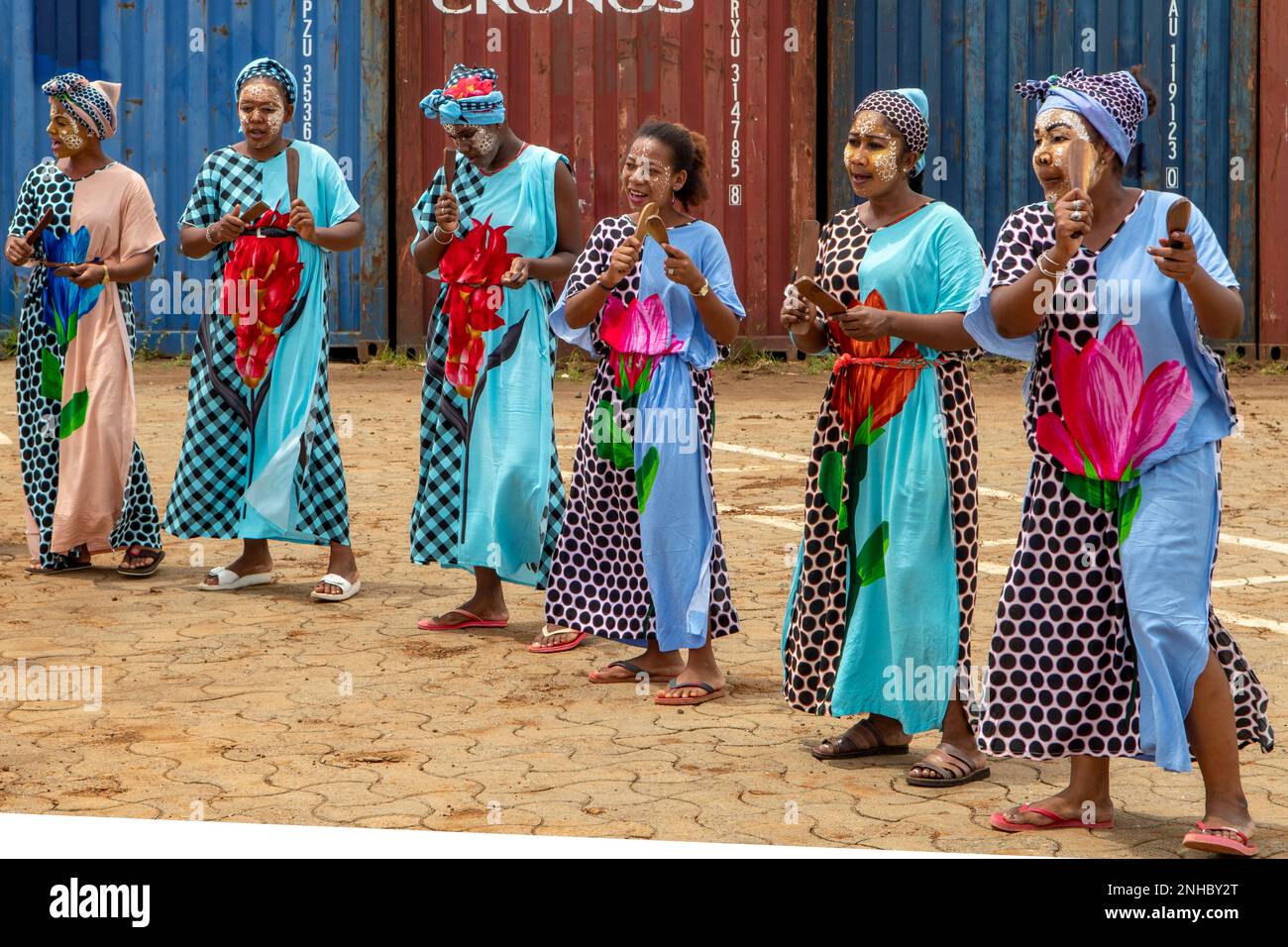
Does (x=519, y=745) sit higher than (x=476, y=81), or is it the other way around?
(x=476, y=81)

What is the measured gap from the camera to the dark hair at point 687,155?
19.0 ft

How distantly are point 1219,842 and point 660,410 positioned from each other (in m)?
2.30

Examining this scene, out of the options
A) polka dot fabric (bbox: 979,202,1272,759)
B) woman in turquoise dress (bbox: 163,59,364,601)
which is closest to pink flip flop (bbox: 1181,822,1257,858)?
polka dot fabric (bbox: 979,202,1272,759)

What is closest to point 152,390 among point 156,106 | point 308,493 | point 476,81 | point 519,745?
point 156,106

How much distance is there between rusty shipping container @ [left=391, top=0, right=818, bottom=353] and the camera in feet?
49.8

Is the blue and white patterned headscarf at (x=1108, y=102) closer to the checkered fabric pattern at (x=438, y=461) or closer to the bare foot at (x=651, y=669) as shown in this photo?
the bare foot at (x=651, y=669)

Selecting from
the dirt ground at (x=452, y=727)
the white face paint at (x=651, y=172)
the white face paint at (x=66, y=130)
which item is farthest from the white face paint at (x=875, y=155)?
the white face paint at (x=66, y=130)

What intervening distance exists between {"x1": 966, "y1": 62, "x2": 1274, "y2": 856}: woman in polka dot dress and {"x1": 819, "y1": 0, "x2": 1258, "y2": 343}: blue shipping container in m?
11.4

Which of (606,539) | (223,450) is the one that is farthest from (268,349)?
(606,539)

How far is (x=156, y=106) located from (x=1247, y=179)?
8.66m

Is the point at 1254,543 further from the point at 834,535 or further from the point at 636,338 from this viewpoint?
the point at 834,535

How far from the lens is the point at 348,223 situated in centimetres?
730

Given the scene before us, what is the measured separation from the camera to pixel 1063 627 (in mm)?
4312

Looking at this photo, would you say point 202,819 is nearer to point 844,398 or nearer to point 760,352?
point 844,398
